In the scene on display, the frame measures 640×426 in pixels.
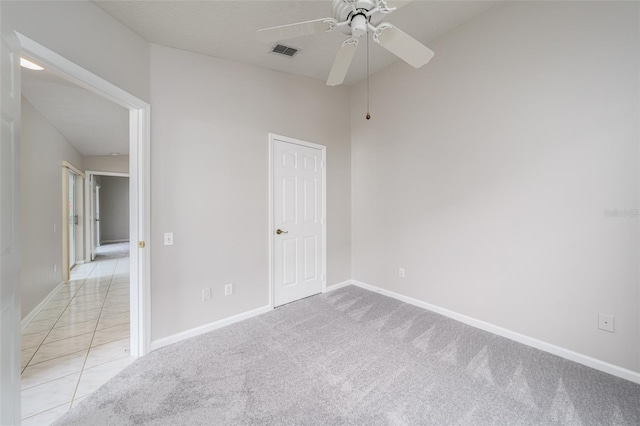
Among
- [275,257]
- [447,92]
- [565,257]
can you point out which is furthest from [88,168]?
[565,257]

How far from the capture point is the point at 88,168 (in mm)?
6105

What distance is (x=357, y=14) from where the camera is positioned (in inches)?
57.0

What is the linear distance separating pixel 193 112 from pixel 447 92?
269cm

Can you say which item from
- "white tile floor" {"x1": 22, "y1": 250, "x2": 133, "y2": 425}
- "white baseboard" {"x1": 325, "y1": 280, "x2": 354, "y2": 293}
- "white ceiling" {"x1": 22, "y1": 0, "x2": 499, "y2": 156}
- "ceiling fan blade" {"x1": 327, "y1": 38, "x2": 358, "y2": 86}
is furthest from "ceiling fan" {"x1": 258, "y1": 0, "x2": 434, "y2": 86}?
"white baseboard" {"x1": 325, "y1": 280, "x2": 354, "y2": 293}

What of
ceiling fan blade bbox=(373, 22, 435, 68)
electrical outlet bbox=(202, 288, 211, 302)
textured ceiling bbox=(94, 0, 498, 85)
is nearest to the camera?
ceiling fan blade bbox=(373, 22, 435, 68)

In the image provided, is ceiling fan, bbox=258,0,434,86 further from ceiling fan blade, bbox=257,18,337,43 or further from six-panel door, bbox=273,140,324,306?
six-panel door, bbox=273,140,324,306

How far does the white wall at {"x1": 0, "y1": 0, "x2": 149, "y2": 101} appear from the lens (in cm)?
145

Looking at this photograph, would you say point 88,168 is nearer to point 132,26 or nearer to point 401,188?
point 132,26

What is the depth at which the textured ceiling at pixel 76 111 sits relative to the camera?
2.74 m

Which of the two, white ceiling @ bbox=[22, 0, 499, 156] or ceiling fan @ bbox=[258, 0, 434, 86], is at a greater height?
white ceiling @ bbox=[22, 0, 499, 156]

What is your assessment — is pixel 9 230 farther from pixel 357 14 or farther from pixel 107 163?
pixel 107 163

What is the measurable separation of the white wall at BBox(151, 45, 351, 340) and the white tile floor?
48cm

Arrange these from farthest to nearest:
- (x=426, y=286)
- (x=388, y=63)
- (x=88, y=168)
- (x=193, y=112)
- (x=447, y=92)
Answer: (x=88, y=168) < (x=388, y=63) < (x=426, y=286) < (x=447, y=92) < (x=193, y=112)

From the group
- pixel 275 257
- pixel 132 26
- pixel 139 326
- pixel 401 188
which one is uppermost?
pixel 132 26
